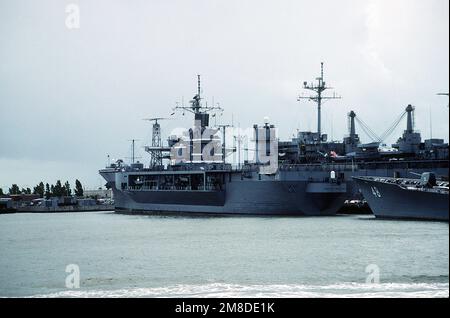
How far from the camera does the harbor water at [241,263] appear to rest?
18.7m

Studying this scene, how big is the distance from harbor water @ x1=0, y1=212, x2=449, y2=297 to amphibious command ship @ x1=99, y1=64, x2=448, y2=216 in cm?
1454

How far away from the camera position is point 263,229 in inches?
1459

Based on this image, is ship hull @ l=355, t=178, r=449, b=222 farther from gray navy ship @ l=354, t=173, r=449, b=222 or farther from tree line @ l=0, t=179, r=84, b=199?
tree line @ l=0, t=179, r=84, b=199

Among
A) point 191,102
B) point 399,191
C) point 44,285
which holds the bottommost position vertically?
point 44,285

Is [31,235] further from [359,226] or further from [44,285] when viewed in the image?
[44,285]

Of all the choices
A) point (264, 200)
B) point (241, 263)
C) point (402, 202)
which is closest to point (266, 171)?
point (264, 200)

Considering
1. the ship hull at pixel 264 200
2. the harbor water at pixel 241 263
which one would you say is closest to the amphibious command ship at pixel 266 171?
the ship hull at pixel 264 200

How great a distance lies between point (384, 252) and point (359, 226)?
12.1 m

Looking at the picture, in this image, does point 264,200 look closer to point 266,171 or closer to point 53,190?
point 266,171

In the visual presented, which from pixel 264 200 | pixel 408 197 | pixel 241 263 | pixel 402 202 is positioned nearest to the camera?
pixel 241 263

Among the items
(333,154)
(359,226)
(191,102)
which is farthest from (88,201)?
(359,226)

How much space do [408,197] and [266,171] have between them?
54.0ft

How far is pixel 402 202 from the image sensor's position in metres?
40.9

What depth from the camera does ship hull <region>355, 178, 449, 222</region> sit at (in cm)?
3831
